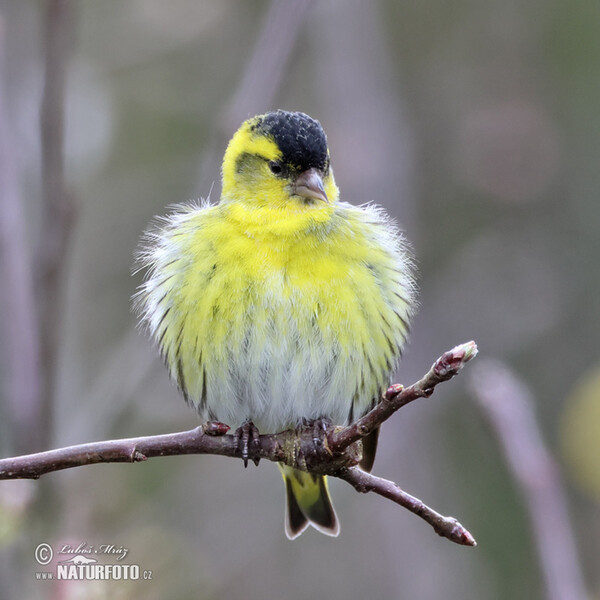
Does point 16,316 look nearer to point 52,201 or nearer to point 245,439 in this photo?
point 52,201

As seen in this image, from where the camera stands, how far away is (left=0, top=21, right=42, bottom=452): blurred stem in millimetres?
4043

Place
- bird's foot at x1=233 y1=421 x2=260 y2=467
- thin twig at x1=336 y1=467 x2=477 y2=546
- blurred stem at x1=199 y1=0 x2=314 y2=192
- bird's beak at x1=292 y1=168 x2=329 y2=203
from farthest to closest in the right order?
blurred stem at x1=199 y1=0 x2=314 y2=192
bird's beak at x1=292 y1=168 x2=329 y2=203
bird's foot at x1=233 y1=421 x2=260 y2=467
thin twig at x1=336 y1=467 x2=477 y2=546

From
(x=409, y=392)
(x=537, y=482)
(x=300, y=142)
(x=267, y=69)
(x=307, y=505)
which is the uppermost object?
(x=267, y=69)

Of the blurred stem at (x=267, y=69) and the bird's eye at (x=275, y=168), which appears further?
the blurred stem at (x=267, y=69)

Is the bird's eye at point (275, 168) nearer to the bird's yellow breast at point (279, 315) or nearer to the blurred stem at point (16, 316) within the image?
the bird's yellow breast at point (279, 315)

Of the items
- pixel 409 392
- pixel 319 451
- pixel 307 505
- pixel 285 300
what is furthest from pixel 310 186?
pixel 409 392

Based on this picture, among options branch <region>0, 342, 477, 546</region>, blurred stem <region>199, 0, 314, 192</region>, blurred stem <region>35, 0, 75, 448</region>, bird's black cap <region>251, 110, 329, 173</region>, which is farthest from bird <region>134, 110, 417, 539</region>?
branch <region>0, 342, 477, 546</region>

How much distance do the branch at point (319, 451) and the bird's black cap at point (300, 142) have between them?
5.11 feet

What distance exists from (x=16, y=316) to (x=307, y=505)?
62.7 inches

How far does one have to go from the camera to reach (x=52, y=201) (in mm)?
3834

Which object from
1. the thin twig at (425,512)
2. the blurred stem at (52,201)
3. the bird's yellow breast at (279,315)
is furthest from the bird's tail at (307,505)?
the thin twig at (425,512)

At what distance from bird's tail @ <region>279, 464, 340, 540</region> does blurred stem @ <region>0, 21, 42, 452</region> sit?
1255mm

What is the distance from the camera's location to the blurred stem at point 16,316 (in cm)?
404

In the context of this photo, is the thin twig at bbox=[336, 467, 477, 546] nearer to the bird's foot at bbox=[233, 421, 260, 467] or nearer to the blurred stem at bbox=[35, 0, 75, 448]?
the bird's foot at bbox=[233, 421, 260, 467]
